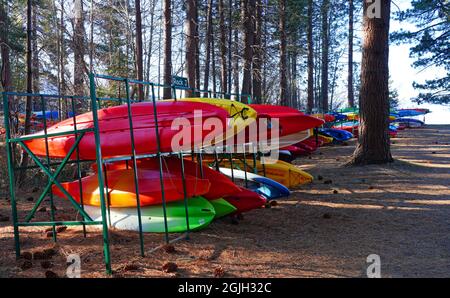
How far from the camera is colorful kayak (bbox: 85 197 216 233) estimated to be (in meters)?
5.39

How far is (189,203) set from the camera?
5781 millimetres

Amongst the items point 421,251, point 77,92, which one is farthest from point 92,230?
point 77,92

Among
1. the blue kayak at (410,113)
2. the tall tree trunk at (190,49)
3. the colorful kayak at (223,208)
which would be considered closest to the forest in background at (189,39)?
the tall tree trunk at (190,49)

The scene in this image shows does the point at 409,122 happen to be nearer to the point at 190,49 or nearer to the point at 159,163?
the point at 190,49

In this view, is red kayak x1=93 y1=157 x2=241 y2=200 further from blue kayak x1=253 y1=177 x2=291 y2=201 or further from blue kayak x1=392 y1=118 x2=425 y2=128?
blue kayak x1=392 y1=118 x2=425 y2=128

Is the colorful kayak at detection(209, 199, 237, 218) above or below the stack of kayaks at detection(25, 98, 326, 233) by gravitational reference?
below

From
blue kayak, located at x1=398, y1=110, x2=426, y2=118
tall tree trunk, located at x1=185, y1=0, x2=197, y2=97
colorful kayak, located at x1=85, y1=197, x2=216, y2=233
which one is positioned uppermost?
tall tree trunk, located at x1=185, y1=0, x2=197, y2=97

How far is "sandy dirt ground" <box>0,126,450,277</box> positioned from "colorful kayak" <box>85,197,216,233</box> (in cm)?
15

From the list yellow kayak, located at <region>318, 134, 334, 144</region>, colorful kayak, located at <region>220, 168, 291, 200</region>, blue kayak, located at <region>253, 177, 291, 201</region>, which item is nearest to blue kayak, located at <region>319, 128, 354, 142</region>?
yellow kayak, located at <region>318, 134, 334, 144</region>

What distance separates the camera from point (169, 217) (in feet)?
18.3

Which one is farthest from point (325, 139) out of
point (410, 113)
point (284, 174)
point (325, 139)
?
point (410, 113)

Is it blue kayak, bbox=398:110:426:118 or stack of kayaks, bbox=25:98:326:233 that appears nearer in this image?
stack of kayaks, bbox=25:98:326:233

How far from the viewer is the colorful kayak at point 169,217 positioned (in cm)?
539
